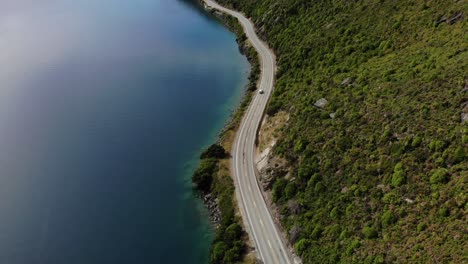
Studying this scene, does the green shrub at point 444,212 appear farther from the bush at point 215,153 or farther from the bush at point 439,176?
the bush at point 215,153

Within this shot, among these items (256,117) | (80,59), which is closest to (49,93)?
(80,59)

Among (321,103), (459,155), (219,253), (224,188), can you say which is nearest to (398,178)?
(459,155)

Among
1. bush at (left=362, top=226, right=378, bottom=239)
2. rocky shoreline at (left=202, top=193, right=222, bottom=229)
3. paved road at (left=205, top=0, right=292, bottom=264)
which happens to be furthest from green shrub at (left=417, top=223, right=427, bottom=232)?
rocky shoreline at (left=202, top=193, right=222, bottom=229)

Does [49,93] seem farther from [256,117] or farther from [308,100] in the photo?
[308,100]

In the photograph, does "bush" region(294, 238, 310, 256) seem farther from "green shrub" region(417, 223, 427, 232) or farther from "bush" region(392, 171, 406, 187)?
"green shrub" region(417, 223, 427, 232)

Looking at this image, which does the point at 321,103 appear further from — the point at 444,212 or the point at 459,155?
the point at 444,212

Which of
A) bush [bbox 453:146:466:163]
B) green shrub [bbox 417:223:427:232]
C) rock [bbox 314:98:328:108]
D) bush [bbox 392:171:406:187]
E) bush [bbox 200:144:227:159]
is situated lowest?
green shrub [bbox 417:223:427:232]

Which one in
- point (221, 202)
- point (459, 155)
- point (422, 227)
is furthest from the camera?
point (221, 202)
